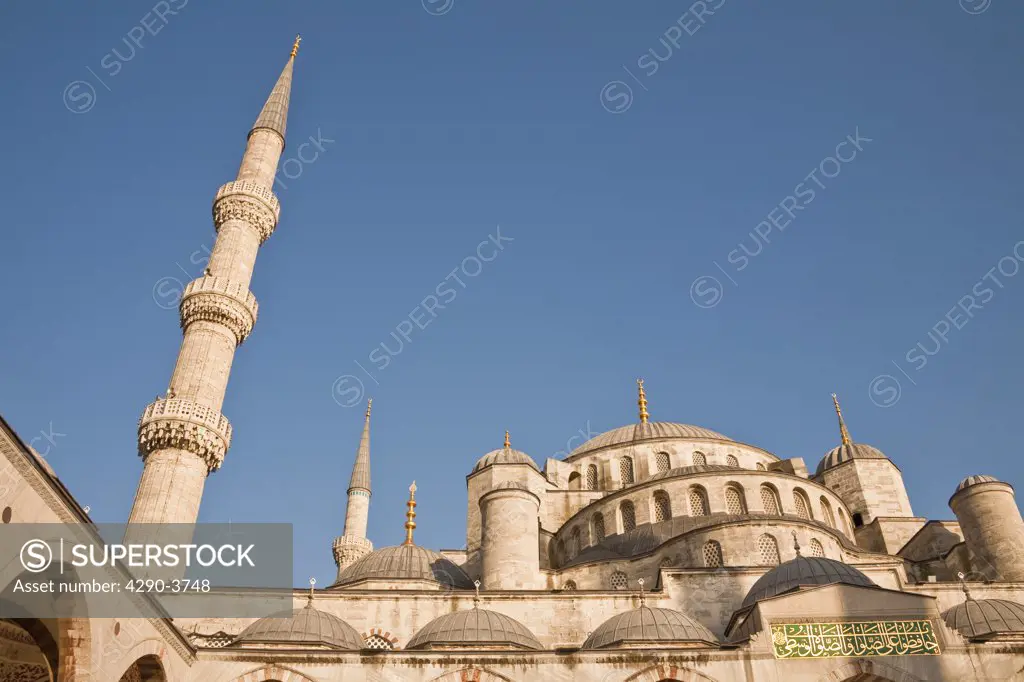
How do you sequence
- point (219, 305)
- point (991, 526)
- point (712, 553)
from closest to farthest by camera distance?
point (712, 553) < point (991, 526) < point (219, 305)

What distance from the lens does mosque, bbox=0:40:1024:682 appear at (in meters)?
12.6

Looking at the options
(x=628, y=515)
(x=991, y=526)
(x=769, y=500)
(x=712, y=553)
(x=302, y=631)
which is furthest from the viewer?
(x=628, y=515)

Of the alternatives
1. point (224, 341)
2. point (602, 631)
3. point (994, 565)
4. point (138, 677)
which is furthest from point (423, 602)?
point (994, 565)

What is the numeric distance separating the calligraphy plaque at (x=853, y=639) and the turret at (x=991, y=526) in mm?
6340

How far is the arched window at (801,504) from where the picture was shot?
798 inches

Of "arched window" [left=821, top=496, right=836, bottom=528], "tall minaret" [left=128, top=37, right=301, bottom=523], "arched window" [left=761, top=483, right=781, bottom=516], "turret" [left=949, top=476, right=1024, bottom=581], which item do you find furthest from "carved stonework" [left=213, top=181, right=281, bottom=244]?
"turret" [left=949, top=476, right=1024, bottom=581]

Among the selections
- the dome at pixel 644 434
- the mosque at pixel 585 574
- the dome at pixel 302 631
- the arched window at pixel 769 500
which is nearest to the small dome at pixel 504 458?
the mosque at pixel 585 574

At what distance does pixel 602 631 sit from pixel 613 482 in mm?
11613

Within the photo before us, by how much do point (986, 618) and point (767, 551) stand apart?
455 centimetres

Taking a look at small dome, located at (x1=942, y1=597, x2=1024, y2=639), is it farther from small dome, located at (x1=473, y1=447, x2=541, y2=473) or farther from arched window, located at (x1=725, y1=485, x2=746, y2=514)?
small dome, located at (x1=473, y1=447, x2=541, y2=473)

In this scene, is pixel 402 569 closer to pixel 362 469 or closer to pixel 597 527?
pixel 597 527

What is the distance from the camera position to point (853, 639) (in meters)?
13.2

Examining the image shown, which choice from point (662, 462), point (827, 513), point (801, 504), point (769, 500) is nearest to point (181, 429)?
point (769, 500)

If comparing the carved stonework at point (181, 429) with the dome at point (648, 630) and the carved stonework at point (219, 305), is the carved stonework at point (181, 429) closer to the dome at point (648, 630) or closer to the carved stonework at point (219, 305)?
the carved stonework at point (219, 305)
